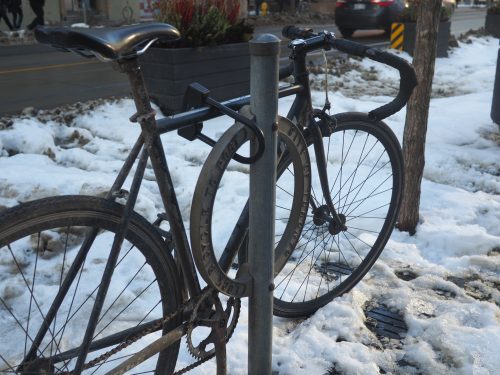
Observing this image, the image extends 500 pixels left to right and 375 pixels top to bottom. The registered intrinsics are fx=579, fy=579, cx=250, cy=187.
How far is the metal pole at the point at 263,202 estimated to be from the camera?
1837mm

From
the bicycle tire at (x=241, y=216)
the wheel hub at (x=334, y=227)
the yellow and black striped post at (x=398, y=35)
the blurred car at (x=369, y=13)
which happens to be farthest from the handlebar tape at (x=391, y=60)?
the blurred car at (x=369, y=13)

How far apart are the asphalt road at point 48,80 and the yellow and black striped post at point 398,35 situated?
20.4 ft

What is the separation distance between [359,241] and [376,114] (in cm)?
124

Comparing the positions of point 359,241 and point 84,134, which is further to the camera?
point 84,134

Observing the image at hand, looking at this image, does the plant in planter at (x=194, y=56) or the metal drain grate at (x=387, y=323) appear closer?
the metal drain grate at (x=387, y=323)

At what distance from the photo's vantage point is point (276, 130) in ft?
6.32

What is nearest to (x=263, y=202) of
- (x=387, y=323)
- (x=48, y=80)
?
(x=387, y=323)

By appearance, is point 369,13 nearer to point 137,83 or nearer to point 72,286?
point 72,286

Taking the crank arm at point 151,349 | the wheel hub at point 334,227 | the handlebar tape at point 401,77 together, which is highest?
the handlebar tape at point 401,77

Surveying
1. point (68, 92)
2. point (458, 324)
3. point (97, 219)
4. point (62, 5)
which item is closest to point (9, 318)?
point (97, 219)

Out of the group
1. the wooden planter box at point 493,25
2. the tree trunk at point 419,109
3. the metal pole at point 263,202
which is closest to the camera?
the metal pole at point 263,202

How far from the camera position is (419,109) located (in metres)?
3.73

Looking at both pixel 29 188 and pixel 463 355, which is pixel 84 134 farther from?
pixel 463 355

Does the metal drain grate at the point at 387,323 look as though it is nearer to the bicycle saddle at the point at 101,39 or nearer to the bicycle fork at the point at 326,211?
the bicycle fork at the point at 326,211
